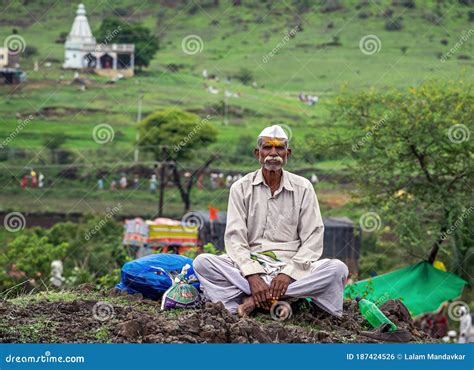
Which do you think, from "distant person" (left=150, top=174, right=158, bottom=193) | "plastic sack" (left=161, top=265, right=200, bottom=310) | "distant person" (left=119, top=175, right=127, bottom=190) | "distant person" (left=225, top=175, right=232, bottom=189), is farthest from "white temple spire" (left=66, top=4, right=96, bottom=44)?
"plastic sack" (left=161, top=265, right=200, bottom=310)

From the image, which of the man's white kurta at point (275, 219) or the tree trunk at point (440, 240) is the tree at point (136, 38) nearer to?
the tree trunk at point (440, 240)

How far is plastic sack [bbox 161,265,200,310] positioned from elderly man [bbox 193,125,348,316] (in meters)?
0.12

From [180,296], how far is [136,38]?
65770 millimetres

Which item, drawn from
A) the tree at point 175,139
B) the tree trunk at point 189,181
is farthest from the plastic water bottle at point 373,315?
the tree at point 175,139

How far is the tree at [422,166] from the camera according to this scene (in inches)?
1020

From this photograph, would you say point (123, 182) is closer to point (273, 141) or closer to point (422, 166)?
point (422, 166)

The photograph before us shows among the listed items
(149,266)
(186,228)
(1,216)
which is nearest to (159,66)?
(1,216)

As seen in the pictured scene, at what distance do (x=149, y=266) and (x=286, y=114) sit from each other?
5955 cm

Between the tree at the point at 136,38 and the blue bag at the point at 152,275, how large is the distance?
2453 inches

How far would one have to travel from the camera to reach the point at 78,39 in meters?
74.8

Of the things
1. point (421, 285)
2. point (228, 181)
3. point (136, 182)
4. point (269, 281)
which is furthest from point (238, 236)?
point (136, 182)

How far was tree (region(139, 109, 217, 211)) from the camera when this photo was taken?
184ft

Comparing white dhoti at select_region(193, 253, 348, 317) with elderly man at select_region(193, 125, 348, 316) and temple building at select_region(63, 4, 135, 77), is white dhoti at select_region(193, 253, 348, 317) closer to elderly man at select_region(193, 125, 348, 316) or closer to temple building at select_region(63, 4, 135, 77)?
elderly man at select_region(193, 125, 348, 316)

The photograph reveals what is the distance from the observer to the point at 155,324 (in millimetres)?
8945
